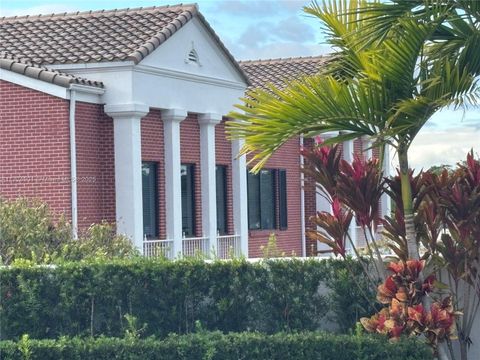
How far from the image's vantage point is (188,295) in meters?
11.5

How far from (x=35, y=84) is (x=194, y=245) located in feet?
18.1

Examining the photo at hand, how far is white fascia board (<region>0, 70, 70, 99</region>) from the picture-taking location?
20.8m

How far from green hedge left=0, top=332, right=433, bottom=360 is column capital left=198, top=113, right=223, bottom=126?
14.2 m

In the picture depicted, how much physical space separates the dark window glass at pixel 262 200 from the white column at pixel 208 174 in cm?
331

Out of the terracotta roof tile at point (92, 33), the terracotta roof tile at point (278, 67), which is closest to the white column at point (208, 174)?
the terracotta roof tile at point (92, 33)

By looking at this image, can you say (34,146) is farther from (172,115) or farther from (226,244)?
(226,244)

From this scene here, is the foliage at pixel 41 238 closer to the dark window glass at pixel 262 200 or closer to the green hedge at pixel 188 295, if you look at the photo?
the green hedge at pixel 188 295

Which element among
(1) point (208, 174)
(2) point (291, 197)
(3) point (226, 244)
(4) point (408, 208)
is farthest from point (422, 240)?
(2) point (291, 197)

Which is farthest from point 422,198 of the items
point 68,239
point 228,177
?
point 228,177

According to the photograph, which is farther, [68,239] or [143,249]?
[143,249]

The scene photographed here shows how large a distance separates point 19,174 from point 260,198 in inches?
352

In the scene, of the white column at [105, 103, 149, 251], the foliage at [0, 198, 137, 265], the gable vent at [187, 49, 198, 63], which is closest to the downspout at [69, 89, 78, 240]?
the white column at [105, 103, 149, 251]

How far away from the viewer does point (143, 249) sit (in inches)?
872

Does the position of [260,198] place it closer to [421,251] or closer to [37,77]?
[37,77]
